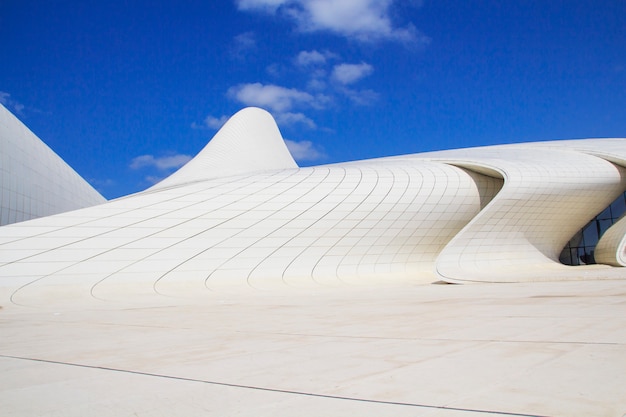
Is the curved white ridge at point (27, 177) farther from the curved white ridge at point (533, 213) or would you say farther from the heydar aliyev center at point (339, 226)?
the curved white ridge at point (533, 213)

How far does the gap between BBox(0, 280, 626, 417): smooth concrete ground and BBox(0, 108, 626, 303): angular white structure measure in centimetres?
1092

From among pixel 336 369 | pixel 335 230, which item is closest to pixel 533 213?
pixel 335 230

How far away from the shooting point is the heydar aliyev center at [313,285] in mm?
2645

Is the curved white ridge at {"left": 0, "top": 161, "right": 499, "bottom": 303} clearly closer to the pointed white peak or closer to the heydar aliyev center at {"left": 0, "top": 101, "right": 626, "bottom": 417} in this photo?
the heydar aliyev center at {"left": 0, "top": 101, "right": 626, "bottom": 417}

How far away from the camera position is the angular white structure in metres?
16.1

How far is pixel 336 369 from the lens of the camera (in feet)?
10.3

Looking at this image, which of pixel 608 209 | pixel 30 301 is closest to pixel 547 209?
pixel 608 209

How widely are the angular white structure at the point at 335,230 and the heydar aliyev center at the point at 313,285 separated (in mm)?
78

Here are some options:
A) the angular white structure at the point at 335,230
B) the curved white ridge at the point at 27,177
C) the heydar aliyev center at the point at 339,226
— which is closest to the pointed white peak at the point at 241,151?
the curved white ridge at the point at 27,177

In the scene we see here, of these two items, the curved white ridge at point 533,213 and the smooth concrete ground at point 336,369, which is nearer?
the smooth concrete ground at point 336,369

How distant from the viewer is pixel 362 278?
20.0 m

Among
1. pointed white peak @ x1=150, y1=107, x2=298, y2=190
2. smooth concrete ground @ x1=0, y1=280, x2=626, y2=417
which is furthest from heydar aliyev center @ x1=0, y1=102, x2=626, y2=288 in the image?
smooth concrete ground @ x1=0, y1=280, x2=626, y2=417

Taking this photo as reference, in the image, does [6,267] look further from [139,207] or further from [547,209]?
[547,209]

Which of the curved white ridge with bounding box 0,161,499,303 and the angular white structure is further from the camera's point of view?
the angular white structure
